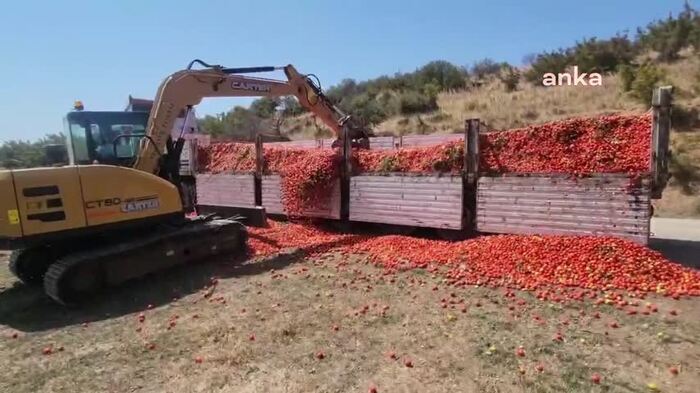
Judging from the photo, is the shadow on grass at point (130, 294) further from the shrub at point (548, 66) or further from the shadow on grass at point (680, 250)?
the shrub at point (548, 66)

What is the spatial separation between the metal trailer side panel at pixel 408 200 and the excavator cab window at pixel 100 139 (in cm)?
437

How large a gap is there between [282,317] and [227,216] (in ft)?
17.5

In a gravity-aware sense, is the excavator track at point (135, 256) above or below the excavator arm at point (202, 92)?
below

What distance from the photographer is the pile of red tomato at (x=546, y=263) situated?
235 inches

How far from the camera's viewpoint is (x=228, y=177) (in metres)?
12.5

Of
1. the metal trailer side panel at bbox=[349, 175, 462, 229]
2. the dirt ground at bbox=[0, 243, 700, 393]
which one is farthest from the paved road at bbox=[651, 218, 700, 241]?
the dirt ground at bbox=[0, 243, 700, 393]

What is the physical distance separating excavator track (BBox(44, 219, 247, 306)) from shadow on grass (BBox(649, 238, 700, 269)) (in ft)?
24.2

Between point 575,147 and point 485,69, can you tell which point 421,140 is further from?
point 485,69

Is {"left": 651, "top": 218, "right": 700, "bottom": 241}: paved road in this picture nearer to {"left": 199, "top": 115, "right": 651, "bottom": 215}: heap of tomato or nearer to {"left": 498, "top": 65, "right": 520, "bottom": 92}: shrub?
{"left": 199, "top": 115, "right": 651, "bottom": 215}: heap of tomato

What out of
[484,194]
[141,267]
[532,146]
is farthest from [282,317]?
[532,146]

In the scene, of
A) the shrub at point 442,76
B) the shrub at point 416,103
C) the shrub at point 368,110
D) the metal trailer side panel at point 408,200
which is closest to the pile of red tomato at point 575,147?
the metal trailer side panel at point 408,200

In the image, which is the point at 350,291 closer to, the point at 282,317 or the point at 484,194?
the point at 282,317

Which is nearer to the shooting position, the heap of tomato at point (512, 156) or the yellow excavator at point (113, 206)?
the yellow excavator at point (113, 206)

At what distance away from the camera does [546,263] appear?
21.8 feet
